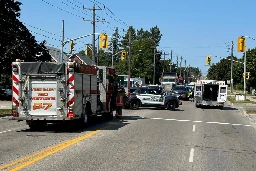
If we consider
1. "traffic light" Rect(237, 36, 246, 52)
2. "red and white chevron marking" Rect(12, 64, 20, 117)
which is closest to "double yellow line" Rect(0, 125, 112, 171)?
"red and white chevron marking" Rect(12, 64, 20, 117)

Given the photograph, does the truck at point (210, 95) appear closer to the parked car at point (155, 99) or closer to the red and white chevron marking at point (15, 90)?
the parked car at point (155, 99)

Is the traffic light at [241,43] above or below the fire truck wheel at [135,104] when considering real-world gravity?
above

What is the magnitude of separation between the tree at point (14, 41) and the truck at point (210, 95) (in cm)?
1831

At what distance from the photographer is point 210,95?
137 ft

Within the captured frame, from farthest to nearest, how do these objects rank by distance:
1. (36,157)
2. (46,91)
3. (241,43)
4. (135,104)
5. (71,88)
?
(241,43), (135,104), (46,91), (71,88), (36,157)

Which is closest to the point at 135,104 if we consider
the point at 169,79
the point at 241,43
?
the point at 241,43

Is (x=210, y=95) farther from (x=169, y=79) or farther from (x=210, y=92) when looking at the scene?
(x=169, y=79)

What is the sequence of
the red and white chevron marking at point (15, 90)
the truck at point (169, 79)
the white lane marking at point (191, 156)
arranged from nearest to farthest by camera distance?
the white lane marking at point (191, 156), the red and white chevron marking at point (15, 90), the truck at point (169, 79)

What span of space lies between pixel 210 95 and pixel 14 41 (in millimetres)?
21122

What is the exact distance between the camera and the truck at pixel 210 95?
129 ft

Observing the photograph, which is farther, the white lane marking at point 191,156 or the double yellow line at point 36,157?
the white lane marking at point 191,156

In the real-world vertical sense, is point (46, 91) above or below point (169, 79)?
below

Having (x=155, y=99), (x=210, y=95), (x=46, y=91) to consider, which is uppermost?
(x=46, y=91)

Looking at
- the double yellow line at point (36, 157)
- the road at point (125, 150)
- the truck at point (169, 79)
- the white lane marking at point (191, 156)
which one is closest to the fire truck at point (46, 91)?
the road at point (125, 150)
